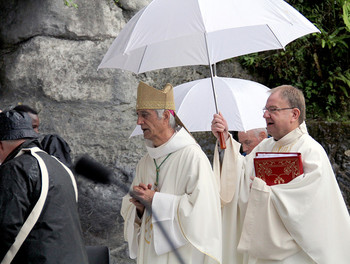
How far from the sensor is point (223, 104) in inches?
207

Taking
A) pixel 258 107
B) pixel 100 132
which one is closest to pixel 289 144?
pixel 258 107

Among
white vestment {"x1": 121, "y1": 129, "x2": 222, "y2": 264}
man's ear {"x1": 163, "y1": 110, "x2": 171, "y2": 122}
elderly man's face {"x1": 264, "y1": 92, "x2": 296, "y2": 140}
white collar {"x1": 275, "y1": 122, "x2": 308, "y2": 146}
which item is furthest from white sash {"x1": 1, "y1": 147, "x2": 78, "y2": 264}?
white collar {"x1": 275, "y1": 122, "x2": 308, "y2": 146}

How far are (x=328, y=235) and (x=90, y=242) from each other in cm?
303

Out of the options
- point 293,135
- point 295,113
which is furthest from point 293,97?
point 293,135

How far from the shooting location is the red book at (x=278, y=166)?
12.9ft

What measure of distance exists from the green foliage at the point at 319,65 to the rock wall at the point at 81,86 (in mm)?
2472

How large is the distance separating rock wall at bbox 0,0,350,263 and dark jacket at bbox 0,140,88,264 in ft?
9.59

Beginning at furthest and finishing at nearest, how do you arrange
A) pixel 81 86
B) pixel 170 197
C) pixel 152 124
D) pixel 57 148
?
pixel 81 86 → pixel 57 148 → pixel 152 124 → pixel 170 197

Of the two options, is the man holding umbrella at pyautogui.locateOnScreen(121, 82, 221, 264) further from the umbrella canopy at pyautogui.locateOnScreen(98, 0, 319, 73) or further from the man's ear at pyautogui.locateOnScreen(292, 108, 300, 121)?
the man's ear at pyautogui.locateOnScreen(292, 108, 300, 121)

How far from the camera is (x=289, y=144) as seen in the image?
4262 mm

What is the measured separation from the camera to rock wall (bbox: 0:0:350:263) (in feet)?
20.6

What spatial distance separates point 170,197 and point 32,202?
1069 mm

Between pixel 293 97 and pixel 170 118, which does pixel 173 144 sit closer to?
pixel 170 118

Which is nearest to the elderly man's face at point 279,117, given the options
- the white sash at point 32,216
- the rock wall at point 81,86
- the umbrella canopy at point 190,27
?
the umbrella canopy at point 190,27
